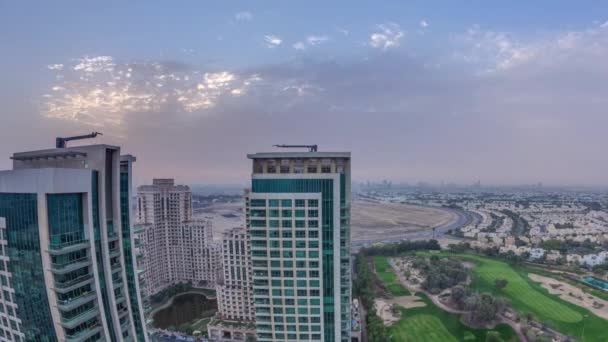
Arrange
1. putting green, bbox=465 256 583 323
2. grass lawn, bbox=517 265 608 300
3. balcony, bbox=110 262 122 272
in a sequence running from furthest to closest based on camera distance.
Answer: grass lawn, bbox=517 265 608 300 → putting green, bbox=465 256 583 323 → balcony, bbox=110 262 122 272

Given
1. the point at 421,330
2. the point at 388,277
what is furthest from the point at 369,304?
the point at 388,277

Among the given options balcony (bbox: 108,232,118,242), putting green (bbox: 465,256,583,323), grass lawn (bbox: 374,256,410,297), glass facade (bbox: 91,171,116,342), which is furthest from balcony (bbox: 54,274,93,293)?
putting green (bbox: 465,256,583,323)

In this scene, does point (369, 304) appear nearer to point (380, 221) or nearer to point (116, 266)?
point (116, 266)

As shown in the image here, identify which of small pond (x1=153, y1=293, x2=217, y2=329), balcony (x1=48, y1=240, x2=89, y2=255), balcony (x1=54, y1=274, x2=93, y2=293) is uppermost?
balcony (x1=48, y1=240, x2=89, y2=255)

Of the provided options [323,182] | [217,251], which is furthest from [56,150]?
[217,251]

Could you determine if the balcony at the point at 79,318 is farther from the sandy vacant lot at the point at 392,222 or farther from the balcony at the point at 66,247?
the sandy vacant lot at the point at 392,222

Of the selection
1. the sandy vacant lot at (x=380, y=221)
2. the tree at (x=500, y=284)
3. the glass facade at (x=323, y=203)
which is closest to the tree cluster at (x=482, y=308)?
the tree at (x=500, y=284)

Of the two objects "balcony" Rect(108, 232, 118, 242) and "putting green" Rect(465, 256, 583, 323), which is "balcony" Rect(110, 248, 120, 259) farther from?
"putting green" Rect(465, 256, 583, 323)
